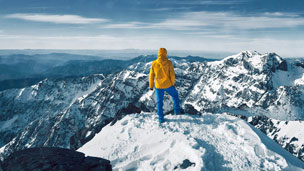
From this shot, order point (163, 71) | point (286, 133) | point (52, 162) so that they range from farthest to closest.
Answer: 1. point (286, 133)
2. point (163, 71)
3. point (52, 162)

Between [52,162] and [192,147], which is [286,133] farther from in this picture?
[52,162]

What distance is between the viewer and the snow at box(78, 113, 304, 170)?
9352 mm

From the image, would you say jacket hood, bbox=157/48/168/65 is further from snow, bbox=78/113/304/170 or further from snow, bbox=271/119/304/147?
snow, bbox=271/119/304/147

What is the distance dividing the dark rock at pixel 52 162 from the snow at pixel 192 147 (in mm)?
1109

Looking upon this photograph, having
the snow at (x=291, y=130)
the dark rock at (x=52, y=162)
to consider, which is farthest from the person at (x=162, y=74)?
the snow at (x=291, y=130)

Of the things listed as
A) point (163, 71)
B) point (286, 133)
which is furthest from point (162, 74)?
point (286, 133)

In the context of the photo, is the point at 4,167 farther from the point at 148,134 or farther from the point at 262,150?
the point at 262,150

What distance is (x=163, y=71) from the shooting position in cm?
1359

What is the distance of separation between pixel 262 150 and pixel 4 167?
12576 mm

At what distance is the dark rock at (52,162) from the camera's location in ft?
29.1

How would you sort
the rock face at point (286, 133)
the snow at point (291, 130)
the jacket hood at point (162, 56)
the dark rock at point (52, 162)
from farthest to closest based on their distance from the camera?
the snow at point (291, 130) < the rock face at point (286, 133) < the jacket hood at point (162, 56) < the dark rock at point (52, 162)

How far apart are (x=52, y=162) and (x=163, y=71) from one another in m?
8.20

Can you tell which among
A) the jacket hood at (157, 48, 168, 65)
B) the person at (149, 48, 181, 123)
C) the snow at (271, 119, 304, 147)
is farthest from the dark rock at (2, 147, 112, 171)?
the snow at (271, 119, 304, 147)

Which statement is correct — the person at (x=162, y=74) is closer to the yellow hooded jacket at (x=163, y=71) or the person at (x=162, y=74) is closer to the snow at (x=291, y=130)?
the yellow hooded jacket at (x=163, y=71)
